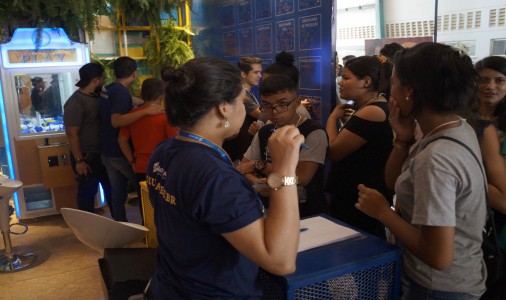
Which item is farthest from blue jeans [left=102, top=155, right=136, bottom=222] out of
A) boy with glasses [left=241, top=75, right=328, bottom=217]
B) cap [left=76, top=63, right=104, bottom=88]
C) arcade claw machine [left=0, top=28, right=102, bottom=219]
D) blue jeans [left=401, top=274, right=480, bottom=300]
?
blue jeans [left=401, top=274, right=480, bottom=300]

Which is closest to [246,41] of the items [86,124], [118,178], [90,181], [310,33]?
[310,33]

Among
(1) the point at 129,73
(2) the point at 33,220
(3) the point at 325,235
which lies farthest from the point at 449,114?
(2) the point at 33,220

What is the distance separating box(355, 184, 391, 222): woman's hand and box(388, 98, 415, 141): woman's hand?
0.91ft

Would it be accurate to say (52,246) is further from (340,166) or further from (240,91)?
(240,91)

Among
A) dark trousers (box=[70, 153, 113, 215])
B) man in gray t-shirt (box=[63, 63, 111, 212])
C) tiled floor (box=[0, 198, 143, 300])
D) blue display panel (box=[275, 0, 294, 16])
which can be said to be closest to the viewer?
tiled floor (box=[0, 198, 143, 300])

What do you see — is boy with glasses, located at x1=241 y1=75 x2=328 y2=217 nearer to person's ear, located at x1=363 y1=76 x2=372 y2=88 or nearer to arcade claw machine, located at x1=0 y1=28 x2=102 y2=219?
person's ear, located at x1=363 y1=76 x2=372 y2=88

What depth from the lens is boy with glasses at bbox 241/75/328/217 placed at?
198cm

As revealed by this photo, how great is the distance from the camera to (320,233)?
1453 mm

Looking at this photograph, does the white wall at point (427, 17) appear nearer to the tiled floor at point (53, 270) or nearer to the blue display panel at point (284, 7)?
the blue display panel at point (284, 7)

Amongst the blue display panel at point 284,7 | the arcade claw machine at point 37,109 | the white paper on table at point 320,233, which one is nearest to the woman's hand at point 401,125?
the white paper on table at point 320,233

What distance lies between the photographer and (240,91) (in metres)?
1.21

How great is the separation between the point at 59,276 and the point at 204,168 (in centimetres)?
296

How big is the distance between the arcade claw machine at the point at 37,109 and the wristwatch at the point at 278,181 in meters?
3.95

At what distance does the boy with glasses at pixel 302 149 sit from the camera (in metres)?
1.98
